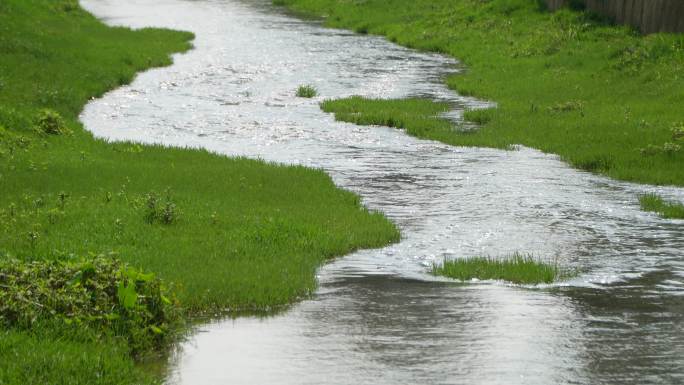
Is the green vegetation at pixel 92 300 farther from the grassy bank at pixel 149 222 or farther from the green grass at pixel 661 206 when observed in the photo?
the green grass at pixel 661 206

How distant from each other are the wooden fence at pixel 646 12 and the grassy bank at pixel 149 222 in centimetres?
1308

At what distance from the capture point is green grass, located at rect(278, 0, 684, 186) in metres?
19.8

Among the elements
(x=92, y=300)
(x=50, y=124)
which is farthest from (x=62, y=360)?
(x=50, y=124)

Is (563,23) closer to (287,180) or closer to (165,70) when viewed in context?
(165,70)

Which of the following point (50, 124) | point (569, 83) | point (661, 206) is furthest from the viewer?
point (569, 83)

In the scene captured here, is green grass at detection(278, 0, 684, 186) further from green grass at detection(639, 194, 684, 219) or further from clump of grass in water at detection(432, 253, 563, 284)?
clump of grass in water at detection(432, 253, 563, 284)

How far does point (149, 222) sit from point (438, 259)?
11.6ft

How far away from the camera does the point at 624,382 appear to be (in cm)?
898

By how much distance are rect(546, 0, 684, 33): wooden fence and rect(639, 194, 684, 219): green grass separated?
11660mm

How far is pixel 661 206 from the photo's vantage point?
16047 millimetres

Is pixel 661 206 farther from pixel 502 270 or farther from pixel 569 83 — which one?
pixel 569 83

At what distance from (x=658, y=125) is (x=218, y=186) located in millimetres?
9033

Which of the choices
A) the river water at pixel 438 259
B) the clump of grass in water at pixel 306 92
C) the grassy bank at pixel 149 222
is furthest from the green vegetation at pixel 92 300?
the clump of grass in water at pixel 306 92

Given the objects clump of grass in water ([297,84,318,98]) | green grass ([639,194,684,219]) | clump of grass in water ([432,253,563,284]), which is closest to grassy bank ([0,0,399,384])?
clump of grass in water ([432,253,563,284])
